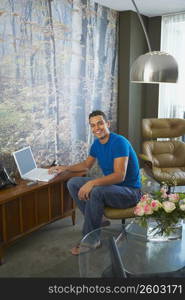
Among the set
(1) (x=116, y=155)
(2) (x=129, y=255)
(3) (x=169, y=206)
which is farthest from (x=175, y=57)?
(2) (x=129, y=255)

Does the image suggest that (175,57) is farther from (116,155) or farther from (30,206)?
(30,206)

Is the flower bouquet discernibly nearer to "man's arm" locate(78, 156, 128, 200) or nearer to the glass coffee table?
the glass coffee table

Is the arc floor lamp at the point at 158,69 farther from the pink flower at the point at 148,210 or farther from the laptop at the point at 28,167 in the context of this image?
the laptop at the point at 28,167

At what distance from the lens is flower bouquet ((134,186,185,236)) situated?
1793 mm

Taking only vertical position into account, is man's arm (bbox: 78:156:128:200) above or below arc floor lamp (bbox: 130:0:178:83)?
below

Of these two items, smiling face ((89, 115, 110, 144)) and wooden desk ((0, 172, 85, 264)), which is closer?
wooden desk ((0, 172, 85, 264))

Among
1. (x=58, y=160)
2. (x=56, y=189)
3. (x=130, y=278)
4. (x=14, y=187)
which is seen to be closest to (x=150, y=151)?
(x=58, y=160)

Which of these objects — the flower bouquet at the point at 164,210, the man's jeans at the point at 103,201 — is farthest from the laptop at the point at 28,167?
the flower bouquet at the point at 164,210

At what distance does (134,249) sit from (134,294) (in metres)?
0.57

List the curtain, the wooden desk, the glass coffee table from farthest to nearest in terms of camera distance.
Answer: the curtain < the wooden desk < the glass coffee table

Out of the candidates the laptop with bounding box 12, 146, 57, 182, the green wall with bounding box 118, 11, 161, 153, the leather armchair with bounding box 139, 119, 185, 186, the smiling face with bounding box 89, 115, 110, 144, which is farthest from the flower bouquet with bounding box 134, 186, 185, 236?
the green wall with bounding box 118, 11, 161, 153

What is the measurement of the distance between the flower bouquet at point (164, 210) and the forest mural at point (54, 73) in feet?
4.88

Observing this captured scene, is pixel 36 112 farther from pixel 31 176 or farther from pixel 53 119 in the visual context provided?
pixel 31 176

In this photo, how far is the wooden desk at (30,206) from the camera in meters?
2.36
